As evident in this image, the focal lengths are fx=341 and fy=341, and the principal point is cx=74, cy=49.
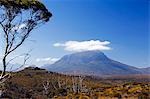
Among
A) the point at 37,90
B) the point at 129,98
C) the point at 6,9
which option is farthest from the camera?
the point at 37,90

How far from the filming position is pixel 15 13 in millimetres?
16938

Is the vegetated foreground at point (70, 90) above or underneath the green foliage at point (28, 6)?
underneath

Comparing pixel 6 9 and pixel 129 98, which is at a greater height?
pixel 6 9

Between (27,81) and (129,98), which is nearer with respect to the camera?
(129,98)

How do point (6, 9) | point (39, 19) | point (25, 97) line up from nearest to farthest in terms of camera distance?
point (6, 9), point (39, 19), point (25, 97)

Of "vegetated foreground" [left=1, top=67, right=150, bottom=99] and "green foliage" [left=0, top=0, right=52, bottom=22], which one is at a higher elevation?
"green foliage" [left=0, top=0, right=52, bottom=22]

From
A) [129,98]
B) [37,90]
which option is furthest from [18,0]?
[37,90]

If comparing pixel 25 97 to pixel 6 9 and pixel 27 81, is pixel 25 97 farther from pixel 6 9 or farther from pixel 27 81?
pixel 6 9

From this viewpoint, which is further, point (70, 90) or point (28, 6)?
point (70, 90)

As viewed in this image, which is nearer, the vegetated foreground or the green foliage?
the green foliage

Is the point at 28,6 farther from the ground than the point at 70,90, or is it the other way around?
the point at 28,6

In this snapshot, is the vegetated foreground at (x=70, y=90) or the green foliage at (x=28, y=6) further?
the vegetated foreground at (x=70, y=90)

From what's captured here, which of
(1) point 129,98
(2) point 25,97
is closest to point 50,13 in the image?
(1) point 129,98

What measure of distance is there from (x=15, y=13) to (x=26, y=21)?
78cm
